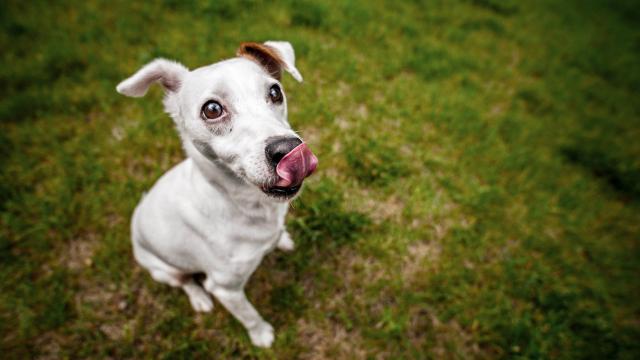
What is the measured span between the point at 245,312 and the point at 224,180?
46.5 inches

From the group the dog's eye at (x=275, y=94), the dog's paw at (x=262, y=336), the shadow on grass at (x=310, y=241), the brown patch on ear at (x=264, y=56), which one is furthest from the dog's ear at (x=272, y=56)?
the dog's paw at (x=262, y=336)

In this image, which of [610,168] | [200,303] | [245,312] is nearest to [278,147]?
[245,312]

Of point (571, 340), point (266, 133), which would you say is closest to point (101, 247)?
point (266, 133)

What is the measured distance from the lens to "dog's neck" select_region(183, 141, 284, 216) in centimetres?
193

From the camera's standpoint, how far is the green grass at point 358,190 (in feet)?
9.86

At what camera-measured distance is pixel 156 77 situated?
208cm

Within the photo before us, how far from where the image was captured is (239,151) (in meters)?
1.74

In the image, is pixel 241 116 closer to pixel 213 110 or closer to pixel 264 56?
pixel 213 110

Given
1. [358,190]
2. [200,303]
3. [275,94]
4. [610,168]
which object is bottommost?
[200,303]

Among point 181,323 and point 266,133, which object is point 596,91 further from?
point 181,323

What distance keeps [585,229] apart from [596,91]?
3.04 m

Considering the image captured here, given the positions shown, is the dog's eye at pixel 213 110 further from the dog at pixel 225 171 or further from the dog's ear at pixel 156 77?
the dog's ear at pixel 156 77

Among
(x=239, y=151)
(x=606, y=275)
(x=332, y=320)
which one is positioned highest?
(x=239, y=151)

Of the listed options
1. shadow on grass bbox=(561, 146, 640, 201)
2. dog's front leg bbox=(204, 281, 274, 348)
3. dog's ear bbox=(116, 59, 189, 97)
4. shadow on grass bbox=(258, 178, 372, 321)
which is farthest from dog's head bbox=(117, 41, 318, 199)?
shadow on grass bbox=(561, 146, 640, 201)
